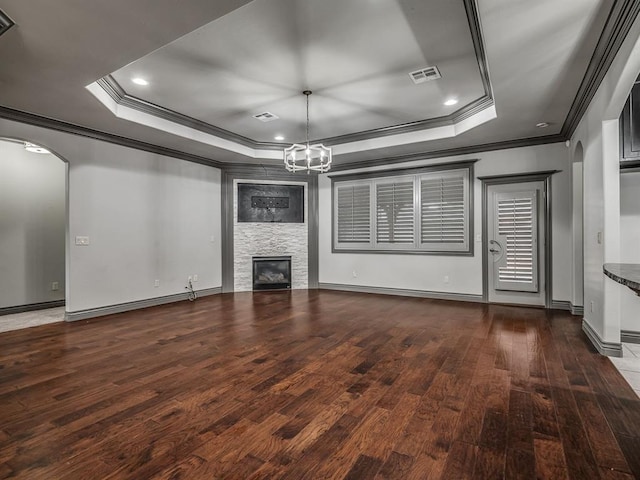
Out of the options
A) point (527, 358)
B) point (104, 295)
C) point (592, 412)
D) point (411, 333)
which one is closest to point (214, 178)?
point (104, 295)

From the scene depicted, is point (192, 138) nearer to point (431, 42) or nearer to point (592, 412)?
point (431, 42)

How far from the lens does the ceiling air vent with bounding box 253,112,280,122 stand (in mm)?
5137

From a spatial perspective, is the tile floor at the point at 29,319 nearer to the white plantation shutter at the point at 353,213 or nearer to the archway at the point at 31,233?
the archway at the point at 31,233

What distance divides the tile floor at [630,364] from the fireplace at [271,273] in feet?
Result: 18.4

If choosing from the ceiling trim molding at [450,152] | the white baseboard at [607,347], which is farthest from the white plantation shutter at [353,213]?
the white baseboard at [607,347]

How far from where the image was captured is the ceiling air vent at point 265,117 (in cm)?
514

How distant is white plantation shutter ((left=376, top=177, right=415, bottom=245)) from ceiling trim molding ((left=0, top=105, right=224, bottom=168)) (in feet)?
11.9

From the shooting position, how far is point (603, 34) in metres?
2.62

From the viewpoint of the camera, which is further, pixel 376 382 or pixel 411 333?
pixel 411 333

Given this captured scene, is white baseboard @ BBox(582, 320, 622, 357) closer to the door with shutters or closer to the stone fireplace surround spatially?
the door with shutters

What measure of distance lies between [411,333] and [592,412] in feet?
6.45

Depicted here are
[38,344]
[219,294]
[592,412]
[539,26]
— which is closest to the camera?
[592,412]

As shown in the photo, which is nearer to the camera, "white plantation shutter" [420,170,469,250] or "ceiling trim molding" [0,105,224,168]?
"ceiling trim molding" [0,105,224,168]

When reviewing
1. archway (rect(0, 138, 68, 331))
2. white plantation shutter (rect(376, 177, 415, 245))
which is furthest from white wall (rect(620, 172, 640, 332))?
archway (rect(0, 138, 68, 331))
